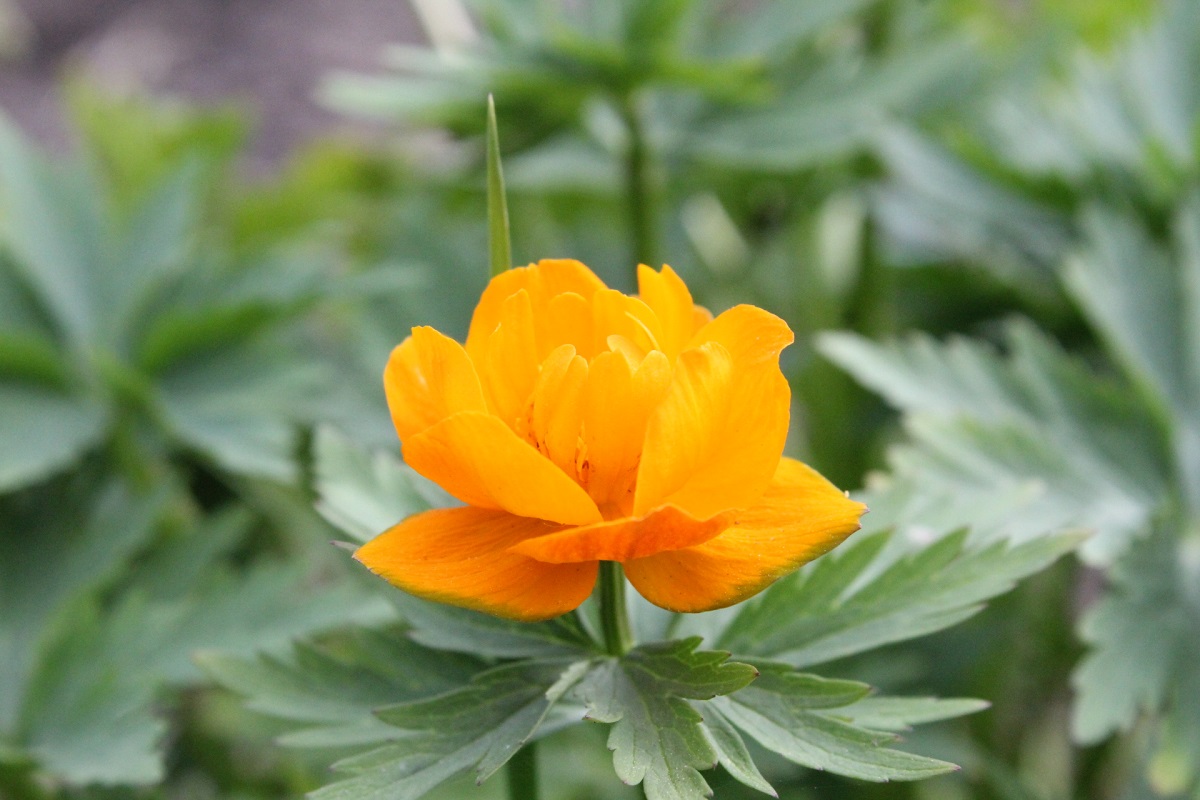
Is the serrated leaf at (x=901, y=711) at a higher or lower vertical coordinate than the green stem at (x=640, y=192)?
lower

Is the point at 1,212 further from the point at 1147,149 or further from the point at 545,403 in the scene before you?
the point at 1147,149

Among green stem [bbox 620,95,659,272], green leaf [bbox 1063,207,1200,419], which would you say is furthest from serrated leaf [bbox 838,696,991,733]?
green stem [bbox 620,95,659,272]

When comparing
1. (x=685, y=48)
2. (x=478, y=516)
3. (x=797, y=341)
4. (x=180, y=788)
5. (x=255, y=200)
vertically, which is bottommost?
(x=180, y=788)

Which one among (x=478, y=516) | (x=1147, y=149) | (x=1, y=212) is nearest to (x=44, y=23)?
(x=1, y=212)

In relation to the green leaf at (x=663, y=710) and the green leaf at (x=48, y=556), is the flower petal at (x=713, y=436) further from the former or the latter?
the green leaf at (x=48, y=556)

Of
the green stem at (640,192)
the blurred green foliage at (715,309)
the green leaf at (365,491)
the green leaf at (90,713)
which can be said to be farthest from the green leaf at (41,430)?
the green stem at (640,192)

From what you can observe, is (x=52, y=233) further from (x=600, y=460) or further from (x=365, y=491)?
(x=600, y=460)

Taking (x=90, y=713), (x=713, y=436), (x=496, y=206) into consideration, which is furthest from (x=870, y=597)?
(x=90, y=713)
